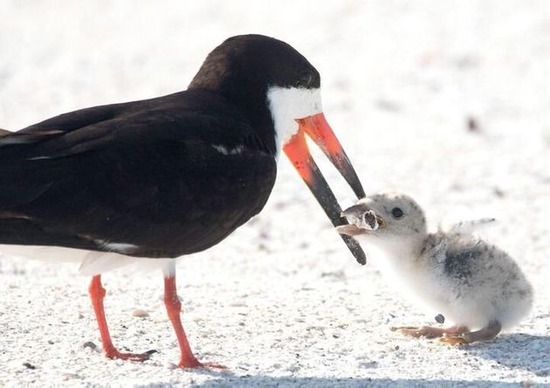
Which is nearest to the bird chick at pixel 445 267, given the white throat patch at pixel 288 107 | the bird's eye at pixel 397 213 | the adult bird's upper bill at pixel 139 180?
the bird's eye at pixel 397 213

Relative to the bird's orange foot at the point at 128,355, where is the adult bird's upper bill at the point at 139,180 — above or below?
above

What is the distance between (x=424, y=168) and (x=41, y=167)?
20.0 ft

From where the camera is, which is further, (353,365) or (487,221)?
(487,221)

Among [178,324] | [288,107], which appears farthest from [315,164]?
[178,324]

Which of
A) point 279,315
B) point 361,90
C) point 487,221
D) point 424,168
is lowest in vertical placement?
point 279,315

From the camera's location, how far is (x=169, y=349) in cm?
645

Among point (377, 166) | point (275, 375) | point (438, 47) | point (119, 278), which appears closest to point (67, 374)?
point (275, 375)

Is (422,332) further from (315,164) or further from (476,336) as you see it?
(315,164)

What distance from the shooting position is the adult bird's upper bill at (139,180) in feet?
18.6

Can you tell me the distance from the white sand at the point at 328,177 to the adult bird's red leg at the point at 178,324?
11 cm

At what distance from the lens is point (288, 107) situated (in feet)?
22.3

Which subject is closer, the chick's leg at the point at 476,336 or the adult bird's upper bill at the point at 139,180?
the adult bird's upper bill at the point at 139,180

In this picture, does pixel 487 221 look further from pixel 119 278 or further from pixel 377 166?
pixel 377 166

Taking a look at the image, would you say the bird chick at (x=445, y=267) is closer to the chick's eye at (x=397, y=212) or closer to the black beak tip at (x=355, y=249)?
the chick's eye at (x=397, y=212)
